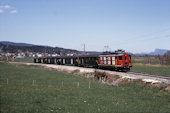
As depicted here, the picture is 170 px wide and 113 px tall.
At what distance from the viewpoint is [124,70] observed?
4153 cm

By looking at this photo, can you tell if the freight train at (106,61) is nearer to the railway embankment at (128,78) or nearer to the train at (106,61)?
the train at (106,61)

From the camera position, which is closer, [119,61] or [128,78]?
[128,78]

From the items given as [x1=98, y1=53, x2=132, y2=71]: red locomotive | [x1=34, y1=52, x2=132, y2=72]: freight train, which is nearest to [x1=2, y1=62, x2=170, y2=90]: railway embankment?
[x1=98, y1=53, x2=132, y2=71]: red locomotive

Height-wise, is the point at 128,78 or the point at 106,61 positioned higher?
the point at 106,61

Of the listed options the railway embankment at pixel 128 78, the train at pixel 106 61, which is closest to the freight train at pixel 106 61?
the train at pixel 106 61

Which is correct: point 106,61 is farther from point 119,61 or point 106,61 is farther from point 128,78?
point 128,78

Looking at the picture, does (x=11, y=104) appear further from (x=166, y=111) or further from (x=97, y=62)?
(x=97, y=62)

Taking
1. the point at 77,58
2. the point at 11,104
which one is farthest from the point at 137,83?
the point at 77,58

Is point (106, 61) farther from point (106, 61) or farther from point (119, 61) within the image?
point (119, 61)

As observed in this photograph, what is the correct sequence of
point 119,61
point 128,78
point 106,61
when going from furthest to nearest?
point 106,61
point 119,61
point 128,78

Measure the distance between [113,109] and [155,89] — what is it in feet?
39.5

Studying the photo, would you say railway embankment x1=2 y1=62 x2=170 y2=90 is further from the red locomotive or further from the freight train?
the freight train

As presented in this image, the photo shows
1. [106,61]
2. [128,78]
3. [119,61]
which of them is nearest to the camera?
[128,78]

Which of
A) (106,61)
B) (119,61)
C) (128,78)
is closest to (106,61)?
(106,61)
